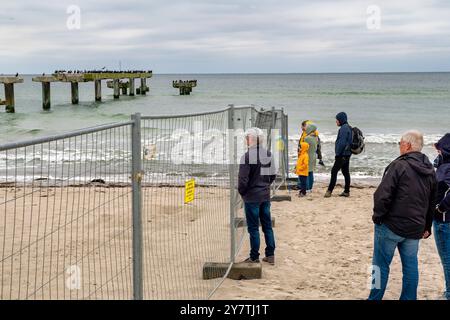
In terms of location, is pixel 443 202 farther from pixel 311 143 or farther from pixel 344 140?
pixel 311 143

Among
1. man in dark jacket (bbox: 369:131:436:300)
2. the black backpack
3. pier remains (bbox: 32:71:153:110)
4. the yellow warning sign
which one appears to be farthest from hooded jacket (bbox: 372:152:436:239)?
pier remains (bbox: 32:71:153:110)

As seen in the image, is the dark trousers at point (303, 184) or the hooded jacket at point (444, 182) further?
the dark trousers at point (303, 184)

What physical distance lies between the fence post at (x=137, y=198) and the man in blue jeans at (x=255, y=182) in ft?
8.96

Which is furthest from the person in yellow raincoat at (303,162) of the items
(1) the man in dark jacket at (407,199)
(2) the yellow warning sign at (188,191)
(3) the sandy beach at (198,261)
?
(2) the yellow warning sign at (188,191)

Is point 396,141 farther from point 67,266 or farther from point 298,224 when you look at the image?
point 67,266

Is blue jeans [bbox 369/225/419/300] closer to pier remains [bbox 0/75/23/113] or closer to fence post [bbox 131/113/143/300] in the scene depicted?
fence post [bbox 131/113/143/300]

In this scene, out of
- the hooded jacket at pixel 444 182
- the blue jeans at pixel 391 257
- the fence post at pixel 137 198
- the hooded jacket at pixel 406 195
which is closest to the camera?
the fence post at pixel 137 198

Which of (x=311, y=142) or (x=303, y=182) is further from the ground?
(x=311, y=142)

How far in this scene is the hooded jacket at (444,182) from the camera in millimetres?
5094

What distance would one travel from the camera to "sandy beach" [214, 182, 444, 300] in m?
5.90

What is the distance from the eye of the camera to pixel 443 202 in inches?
200

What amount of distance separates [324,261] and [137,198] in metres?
4.04

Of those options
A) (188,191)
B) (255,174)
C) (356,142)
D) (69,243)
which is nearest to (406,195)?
(188,191)

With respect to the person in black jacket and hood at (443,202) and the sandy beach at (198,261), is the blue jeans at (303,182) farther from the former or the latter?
the person in black jacket and hood at (443,202)
